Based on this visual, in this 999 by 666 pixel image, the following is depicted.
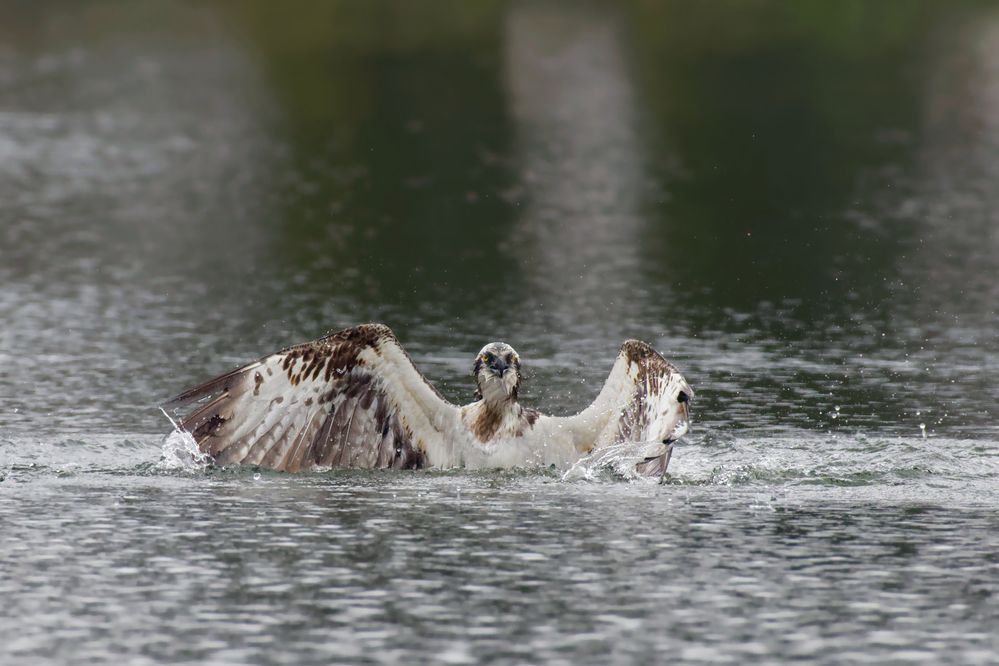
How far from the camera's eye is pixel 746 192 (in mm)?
35562

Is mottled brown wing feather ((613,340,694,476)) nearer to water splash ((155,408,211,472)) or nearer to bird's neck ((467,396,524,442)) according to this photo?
bird's neck ((467,396,524,442))

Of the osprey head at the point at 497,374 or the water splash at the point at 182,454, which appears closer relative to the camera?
the osprey head at the point at 497,374

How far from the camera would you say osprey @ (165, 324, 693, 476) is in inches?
604

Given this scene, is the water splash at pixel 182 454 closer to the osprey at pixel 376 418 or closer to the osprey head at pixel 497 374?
the osprey at pixel 376 418

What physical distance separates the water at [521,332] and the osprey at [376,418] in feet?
0.91

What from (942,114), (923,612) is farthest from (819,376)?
(942,114)

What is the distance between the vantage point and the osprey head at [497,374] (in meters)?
15.4

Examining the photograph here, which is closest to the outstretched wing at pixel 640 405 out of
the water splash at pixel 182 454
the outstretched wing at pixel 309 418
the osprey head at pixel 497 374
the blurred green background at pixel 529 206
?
the osprey head at pixel 497 374

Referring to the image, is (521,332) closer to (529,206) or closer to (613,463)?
(613,463)

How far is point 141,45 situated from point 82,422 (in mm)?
47718

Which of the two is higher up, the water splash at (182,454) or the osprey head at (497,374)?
the osprey head at (497,374)

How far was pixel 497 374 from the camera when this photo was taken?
15.4 m

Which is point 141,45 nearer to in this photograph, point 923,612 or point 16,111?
point 16,111

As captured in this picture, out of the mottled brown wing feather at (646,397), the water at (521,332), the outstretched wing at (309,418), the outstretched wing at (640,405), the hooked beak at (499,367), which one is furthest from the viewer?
the outstretched wing at (309,418)
